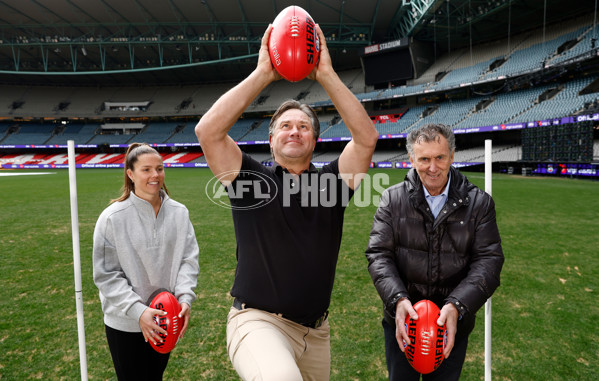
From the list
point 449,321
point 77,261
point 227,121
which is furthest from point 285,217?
point 77,261

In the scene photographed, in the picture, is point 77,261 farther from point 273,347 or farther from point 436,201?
point 436,201

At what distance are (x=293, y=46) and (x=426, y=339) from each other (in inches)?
70.0

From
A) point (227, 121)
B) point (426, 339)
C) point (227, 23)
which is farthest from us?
point (227, 23)

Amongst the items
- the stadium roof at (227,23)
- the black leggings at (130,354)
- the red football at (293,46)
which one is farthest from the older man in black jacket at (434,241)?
the stadium roof at (227,23)

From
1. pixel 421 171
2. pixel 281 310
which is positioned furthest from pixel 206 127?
pixel 421 171

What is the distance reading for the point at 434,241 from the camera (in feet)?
6.64

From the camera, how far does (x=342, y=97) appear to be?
1793 millimetres

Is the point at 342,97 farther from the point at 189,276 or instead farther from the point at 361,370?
the point at 361,370

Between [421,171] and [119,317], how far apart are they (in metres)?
2.18

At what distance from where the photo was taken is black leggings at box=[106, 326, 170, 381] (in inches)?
82.9

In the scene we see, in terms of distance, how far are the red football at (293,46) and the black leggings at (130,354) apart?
6.39 ft

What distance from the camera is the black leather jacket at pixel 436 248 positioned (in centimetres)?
192

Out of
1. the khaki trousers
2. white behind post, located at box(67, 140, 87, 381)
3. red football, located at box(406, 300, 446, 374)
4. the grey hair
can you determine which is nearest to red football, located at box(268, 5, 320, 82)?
the grey hair

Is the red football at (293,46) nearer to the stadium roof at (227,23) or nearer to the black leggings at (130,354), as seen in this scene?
the black leggings at (130,354)
